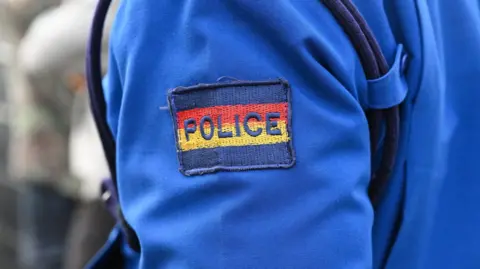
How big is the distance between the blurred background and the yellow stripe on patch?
65 centimetres

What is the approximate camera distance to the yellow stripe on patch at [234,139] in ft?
1.32

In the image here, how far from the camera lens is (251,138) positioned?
404 millimetres

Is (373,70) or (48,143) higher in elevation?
(373,70)

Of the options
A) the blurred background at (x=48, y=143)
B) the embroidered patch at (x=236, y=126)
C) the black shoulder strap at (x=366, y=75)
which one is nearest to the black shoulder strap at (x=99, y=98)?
the black shoulder strap at (x=366, y=75)

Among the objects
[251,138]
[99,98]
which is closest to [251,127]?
[251,138]

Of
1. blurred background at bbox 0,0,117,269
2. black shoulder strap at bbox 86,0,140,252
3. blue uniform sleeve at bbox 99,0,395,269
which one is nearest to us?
blue uniform sleeve at bbox 99,0,395,269

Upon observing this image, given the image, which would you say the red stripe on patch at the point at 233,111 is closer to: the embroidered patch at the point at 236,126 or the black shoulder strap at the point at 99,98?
the embroidered patch at the point at 236,126

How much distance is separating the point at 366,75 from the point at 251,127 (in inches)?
3.7

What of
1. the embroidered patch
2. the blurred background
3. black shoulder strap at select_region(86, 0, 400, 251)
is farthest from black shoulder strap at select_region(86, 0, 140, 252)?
the blurred background

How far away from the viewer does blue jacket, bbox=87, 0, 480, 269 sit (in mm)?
400

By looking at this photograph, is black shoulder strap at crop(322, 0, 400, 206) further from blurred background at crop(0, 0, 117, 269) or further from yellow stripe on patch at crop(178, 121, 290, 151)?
blurred background at crop(0, 0, 117, 269)

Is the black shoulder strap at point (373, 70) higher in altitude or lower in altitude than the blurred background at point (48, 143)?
higher

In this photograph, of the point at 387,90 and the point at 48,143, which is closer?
the point at 387,90

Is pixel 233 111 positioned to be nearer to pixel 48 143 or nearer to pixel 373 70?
pixel 373 70
